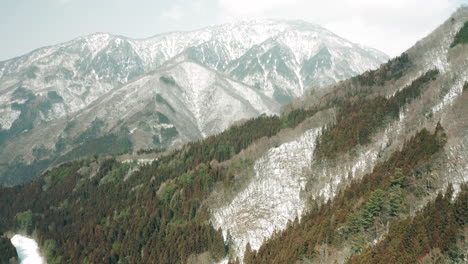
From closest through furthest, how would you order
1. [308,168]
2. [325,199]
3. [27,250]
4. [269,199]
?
[325,199] → [269,199] → [308,168] → [27,250]

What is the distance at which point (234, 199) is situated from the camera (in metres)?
151

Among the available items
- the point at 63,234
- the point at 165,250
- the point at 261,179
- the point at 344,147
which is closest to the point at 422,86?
the point at 344,147

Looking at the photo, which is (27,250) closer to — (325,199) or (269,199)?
(269,199)

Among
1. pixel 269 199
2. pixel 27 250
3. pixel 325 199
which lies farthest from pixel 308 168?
pixel 27 250

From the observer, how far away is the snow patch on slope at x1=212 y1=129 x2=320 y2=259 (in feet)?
419

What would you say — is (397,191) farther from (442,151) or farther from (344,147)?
(344,147)

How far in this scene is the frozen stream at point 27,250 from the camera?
158375 millimetres

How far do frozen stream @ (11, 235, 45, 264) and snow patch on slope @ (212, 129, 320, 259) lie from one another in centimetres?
7900

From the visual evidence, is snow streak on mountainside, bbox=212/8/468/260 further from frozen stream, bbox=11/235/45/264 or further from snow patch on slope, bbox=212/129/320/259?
frozen stream, bbox=11/235/45/264

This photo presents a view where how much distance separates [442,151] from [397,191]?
17128 mm

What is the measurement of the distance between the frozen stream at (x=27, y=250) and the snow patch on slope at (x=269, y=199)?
78997 millimetres

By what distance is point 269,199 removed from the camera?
462 ft

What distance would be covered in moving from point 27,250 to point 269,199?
369ft

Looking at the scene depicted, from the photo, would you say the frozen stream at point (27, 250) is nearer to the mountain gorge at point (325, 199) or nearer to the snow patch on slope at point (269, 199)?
the mountain gorge at point (325, 199)
